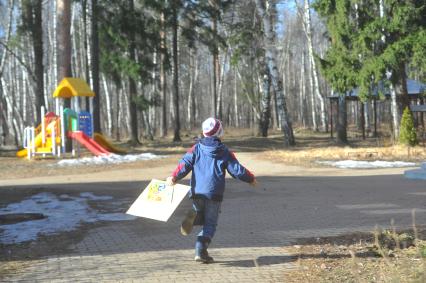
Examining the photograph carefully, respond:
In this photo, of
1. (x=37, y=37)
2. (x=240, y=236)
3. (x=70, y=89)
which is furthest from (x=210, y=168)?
(x=37, y=37)

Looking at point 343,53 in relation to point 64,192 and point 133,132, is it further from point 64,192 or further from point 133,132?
point 64,192

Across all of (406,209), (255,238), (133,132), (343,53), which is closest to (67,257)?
(255,238)

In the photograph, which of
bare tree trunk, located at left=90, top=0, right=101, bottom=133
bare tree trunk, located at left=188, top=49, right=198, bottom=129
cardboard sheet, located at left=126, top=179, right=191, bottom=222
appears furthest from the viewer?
bare tree trunk, located at left=188, top=49, right=198, bottom=129

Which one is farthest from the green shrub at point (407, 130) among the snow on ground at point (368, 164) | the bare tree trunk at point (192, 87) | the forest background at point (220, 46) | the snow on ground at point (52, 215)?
the bare tree trunk at point (192, 87)

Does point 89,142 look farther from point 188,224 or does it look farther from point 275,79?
point 188,224

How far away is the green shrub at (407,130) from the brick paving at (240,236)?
10.3 m

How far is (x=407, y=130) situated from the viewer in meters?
23.2

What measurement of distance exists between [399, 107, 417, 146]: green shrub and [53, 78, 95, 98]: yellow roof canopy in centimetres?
1289

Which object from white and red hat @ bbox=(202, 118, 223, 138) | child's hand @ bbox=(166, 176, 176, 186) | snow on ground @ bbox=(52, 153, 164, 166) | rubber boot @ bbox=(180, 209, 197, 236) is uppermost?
white and red hat @ bbox=(202, 118, 223, 138)

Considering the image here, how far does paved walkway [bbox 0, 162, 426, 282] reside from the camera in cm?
588

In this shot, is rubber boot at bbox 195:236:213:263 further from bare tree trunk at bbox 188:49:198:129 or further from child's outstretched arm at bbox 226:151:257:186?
bare tree trunk at bbox 188:49:198:129

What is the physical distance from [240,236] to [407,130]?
56.1 feet

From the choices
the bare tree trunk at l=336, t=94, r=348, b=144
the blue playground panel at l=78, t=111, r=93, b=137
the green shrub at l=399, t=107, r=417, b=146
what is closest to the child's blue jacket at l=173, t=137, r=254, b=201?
the green shrub at l=399, t=107, r=417, b=146

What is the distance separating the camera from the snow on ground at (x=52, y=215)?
8305mm
